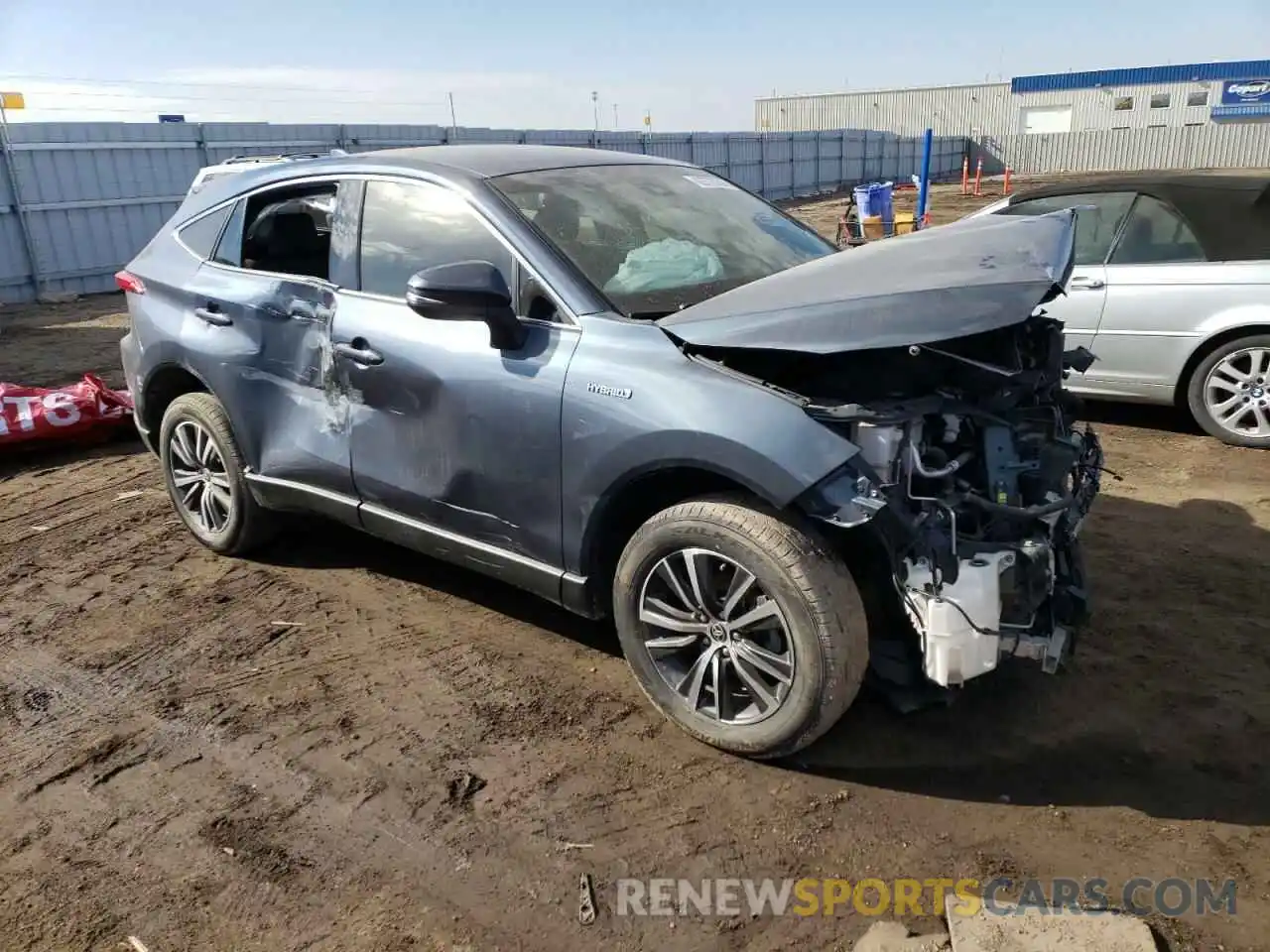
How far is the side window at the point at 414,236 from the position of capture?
354cm

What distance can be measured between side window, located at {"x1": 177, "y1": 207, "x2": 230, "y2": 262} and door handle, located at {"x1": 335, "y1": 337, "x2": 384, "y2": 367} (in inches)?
50.3

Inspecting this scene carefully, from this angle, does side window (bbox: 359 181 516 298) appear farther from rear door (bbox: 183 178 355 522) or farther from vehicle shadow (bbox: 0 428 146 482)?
vehicle shadow (bbox: 0 428 146 482)

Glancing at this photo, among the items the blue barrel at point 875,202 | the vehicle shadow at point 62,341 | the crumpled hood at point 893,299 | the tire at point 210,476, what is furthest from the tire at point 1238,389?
the vehicle shadow at point 62,341

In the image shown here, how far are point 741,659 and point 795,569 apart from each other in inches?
16.8

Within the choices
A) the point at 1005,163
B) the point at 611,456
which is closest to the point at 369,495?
the point at 611,456

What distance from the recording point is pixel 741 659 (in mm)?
3062

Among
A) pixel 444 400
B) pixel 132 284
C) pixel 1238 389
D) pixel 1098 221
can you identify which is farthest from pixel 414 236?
pixel 1238 389

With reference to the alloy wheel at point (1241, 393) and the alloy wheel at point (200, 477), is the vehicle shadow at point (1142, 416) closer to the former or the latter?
the alloy wheel at point (1241, 393)

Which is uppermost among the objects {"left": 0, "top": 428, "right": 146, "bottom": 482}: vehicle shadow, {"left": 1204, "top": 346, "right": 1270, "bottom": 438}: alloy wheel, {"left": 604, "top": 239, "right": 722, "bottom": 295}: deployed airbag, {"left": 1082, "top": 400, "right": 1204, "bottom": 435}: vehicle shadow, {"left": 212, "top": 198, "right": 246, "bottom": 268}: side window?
{"left": 212, "top": 198, "right": 246, "bottom": 268}: side window

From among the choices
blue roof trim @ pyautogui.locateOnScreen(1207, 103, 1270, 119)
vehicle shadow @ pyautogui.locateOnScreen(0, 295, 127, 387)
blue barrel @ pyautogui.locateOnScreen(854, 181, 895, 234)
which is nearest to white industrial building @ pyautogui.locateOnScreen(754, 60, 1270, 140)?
blue roof trim @ pyautogui.locateOnScreen(1207, 103, 1270, 119)

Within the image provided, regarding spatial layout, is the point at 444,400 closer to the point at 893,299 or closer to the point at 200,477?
the point at 893,299

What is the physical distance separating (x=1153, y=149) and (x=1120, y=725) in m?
45.5

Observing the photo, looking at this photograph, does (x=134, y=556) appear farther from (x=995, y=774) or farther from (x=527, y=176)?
(x=995, y=774)

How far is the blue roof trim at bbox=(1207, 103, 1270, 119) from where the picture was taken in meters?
49.2
